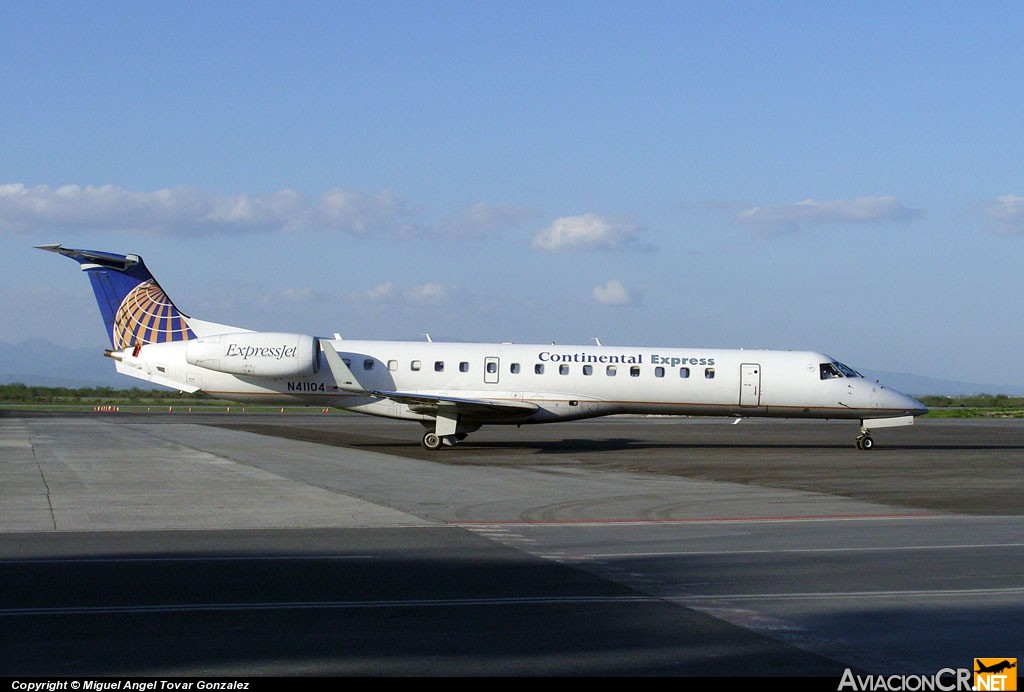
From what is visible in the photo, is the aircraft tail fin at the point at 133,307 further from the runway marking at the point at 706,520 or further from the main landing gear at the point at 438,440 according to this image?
the runway marking at the point at 706,520

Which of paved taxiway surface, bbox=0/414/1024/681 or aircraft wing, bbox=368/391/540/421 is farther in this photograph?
aircraft wing, bbox=368/391/540/421

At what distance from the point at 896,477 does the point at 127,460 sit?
51.6ft

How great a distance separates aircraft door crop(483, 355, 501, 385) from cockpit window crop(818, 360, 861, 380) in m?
9.29

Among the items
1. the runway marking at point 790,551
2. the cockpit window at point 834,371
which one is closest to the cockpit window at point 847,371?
the cockpit window at point 834,371

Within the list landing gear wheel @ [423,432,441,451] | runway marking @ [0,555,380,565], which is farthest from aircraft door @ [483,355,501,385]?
runway marking @ [0,555,380,565]

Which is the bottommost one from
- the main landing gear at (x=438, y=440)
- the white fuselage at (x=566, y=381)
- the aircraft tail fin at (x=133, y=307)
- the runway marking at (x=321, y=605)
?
the runway marking at (x=321, y=605)

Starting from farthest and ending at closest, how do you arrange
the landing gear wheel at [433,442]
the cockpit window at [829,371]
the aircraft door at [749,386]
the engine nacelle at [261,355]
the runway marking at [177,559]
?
1. the cockpit window at [829,371]
2. the aircraft door at [749,386]
3. the engine nacelle at [261,355]
4. the landing gear wheel at [433,442]
5. the runway marking at [177,559]

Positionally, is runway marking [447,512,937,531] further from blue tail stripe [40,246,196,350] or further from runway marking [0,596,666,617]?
blue tail stripe [40,246,196,350]

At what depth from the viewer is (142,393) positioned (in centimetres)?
9838

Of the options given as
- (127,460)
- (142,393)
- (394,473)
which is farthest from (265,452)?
(142,393)

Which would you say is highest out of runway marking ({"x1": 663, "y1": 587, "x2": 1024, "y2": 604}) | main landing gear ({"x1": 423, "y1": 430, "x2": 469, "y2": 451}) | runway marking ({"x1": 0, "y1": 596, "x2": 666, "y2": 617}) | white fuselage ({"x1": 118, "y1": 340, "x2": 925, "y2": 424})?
white fuselage ({"x1": 118, "y1": 340, "x2": 925, "y2": 424})

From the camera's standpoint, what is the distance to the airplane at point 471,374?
2950 cm

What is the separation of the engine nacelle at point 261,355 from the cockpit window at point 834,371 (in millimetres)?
14349

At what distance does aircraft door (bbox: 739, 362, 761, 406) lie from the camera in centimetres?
3048
